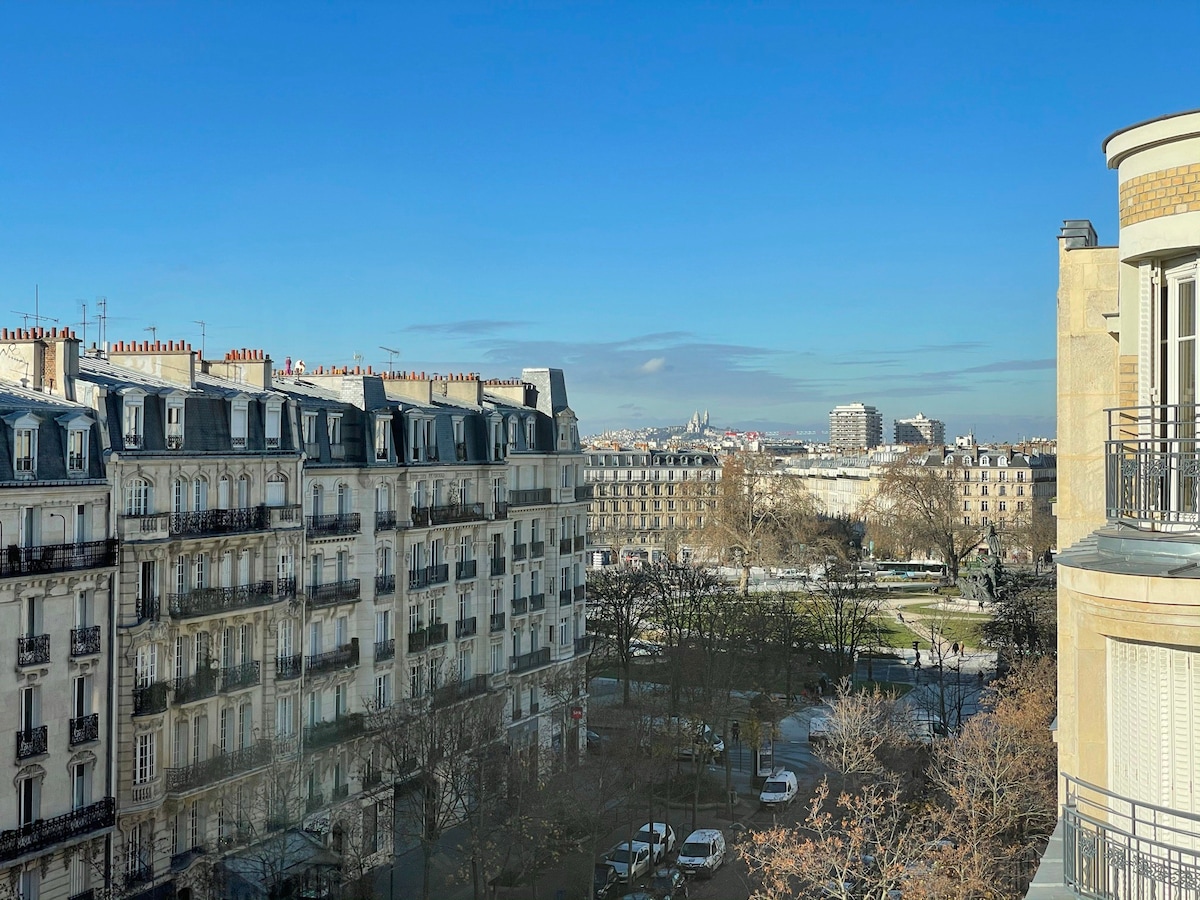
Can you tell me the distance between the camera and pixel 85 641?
97.6 feet

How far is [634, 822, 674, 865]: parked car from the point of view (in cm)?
3919

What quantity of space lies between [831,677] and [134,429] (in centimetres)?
4180

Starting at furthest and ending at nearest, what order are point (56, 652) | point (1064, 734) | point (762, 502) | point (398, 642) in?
point (762, 502) → point (398, 642) → point (56, 652) → point (1064, 734)

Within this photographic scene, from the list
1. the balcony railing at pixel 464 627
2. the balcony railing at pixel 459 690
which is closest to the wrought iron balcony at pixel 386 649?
the balcony railing at pixel 459 690

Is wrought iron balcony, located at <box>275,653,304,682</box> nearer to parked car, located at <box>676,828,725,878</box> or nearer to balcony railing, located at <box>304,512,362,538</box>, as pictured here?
balcony railing, located at <box>304,512,362,538</box>

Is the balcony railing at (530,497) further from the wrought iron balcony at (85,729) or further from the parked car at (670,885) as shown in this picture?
the wrought iron balcony at (85,729)

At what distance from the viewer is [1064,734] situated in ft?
36.1

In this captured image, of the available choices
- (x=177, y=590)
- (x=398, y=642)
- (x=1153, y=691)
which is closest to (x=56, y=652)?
(x=177, y=590)

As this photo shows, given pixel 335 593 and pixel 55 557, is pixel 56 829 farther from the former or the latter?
pixel 335 593

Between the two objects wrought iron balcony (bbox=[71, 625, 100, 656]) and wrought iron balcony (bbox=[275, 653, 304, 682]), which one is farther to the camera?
wrought iron balcony (bbox=[275, 653, 304, 682])

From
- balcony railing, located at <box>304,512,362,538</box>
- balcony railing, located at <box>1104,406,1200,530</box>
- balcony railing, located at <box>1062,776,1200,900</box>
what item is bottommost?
balcony railing, located at <box>1062,776,1200,900</box>

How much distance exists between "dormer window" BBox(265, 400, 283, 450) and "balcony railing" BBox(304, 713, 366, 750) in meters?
8.45

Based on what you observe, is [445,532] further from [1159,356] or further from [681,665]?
[1159,356]

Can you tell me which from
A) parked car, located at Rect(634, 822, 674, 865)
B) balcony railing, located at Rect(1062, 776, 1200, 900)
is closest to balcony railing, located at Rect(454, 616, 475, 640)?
parked car, located at Rect(634, 822, 674, 865)
